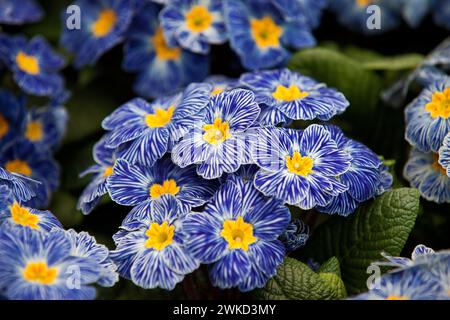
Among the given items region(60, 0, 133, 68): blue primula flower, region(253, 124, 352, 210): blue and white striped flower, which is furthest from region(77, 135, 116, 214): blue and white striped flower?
region(60, 0, 133, 68): blue primula flower

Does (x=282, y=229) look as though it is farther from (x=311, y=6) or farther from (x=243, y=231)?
(x=311, y=6)

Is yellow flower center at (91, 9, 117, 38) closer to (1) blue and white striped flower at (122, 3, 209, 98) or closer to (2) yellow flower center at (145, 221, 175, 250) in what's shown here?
(1) blue and white striped flower at (122, 3, 209, 98)

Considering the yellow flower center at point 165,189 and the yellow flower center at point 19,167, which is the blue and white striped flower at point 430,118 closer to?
the yellow flower center at point 165,189

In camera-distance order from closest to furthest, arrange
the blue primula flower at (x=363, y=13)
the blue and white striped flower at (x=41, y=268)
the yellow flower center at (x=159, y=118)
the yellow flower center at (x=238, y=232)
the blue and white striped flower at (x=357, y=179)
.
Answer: the blue and white striped flower at (x=41, y=268) → the yellow flower center at (x=238, y=232) → the blue and white striped flower at (x=357, y=179) → the yellow flower center at (x=159, y=118) → the blue primula flower at (x=363, y=13)

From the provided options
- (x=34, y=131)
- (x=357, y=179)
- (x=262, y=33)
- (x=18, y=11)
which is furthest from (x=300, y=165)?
(x=18, y=11)

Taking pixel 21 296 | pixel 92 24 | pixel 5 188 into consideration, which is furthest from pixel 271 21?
pixel 21 296

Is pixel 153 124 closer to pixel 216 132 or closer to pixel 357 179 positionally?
pixel 216 132

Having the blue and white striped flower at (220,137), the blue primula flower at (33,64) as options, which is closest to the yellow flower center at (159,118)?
the blue and white striped flower at (220,137)

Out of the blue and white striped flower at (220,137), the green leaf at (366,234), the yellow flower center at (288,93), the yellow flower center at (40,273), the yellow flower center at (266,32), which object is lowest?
the yellow flower center at (40,273)
